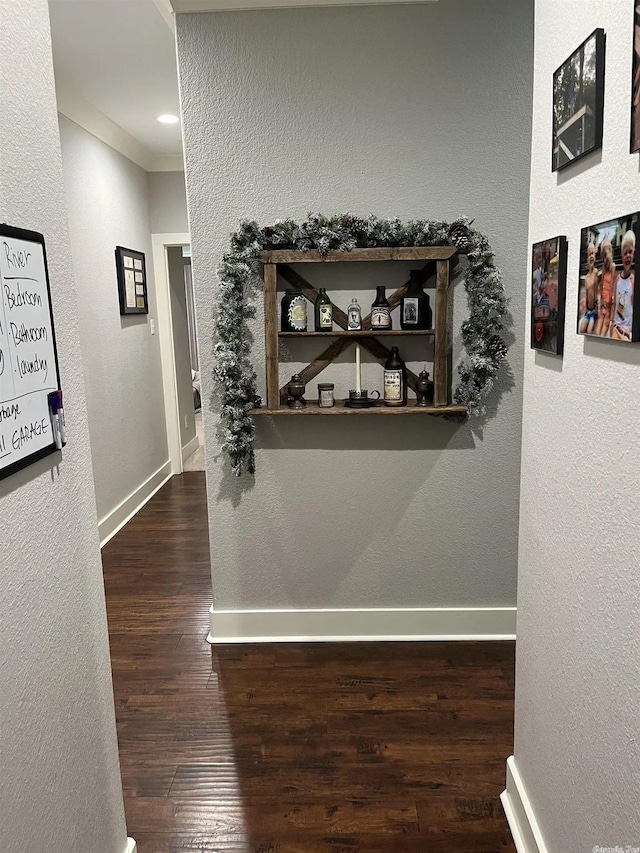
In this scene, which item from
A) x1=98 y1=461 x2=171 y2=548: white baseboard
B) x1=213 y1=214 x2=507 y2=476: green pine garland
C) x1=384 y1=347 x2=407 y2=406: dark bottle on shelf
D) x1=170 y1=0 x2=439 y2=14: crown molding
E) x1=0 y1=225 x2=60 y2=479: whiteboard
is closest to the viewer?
x1=0 y1=225 x2=60 y2=479: whiteboard

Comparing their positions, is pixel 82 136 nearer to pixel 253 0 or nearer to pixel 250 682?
pixel 253 0

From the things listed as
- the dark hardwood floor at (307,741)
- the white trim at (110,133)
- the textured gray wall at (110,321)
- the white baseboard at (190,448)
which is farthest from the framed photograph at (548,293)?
the white baseboard at (190,448)

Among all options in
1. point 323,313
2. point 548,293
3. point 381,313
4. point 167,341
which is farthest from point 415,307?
point 167,341

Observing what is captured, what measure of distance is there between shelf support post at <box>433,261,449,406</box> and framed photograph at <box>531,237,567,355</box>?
0.94 m

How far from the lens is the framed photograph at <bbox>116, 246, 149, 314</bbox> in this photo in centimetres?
466

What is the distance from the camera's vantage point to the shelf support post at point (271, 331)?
256 cm

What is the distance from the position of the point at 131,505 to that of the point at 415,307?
10.3 feet

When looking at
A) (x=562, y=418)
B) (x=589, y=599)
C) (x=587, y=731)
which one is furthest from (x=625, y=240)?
(x=587, y=731)

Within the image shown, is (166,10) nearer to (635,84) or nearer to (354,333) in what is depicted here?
(354,333)

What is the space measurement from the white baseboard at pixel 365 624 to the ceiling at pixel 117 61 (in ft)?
9.02

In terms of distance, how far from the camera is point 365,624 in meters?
2.93

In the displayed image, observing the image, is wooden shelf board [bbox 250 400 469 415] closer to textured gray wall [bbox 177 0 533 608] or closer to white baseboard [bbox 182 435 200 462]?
textured gray wall [bbox 177 0 533 608]

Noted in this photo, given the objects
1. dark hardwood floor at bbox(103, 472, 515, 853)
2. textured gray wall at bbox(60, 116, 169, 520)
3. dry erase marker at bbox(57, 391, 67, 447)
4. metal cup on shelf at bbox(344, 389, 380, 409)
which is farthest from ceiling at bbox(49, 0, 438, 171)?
dark hardwood floor at bbox(103, 472, 515, 853)

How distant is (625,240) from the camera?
41.6 inches
